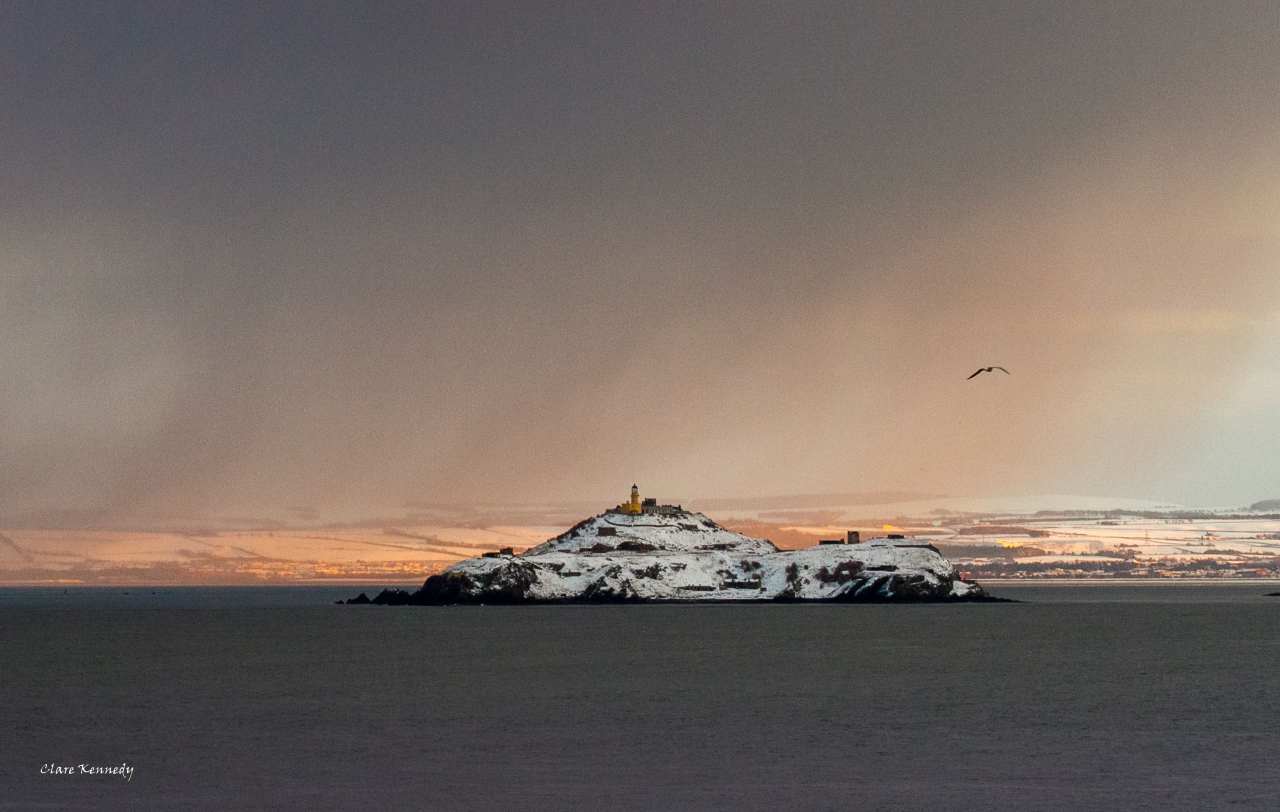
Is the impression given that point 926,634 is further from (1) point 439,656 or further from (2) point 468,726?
(2) point 468,726

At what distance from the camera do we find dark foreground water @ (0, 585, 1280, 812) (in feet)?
129

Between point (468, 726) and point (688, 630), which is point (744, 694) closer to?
point (468, 726)

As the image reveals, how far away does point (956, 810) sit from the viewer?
36.2 m

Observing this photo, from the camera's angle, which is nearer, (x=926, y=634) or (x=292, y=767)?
(x=292, y=767)

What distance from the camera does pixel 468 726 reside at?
56.2 m

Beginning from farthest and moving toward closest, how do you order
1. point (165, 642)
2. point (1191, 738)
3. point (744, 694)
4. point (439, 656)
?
point (165, 642)
point (439, 656)
point (744, 694)
point (1191, 738)

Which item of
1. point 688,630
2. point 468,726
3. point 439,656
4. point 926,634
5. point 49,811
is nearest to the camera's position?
point 49,811

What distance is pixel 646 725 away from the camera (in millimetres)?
56656

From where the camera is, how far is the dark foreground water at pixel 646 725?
39.5 meters

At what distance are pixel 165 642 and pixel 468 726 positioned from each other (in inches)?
3157

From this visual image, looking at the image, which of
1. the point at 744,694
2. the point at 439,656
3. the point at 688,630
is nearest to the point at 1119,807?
the point at 744,694

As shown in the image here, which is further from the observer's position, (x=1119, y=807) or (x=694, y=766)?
(x=694, y=766)

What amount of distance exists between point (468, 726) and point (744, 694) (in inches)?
761

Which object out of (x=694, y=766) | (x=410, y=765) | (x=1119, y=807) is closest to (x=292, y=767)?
(x=410, y=765)
